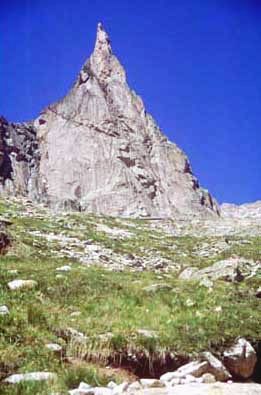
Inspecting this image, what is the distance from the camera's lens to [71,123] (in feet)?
406

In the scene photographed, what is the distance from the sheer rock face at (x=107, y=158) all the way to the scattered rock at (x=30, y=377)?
9226 cm

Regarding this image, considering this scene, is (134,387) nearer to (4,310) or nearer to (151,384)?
(151,384)

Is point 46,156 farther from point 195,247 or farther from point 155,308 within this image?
point 155,308

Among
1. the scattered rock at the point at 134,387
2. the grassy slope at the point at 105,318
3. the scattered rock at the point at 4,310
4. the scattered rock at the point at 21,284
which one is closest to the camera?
the scattered rock at the point at 134,387

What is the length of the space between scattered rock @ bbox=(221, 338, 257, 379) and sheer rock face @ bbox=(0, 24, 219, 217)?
89.1 metres

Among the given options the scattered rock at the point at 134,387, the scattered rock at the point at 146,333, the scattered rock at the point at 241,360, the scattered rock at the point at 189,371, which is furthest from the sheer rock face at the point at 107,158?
the scattered rock at the point at 134,387

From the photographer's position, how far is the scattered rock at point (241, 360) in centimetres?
1270

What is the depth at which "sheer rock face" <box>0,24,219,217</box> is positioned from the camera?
112 m

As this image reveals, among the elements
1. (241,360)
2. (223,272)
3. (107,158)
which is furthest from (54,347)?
(107,158)

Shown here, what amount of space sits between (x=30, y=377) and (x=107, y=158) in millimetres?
107600

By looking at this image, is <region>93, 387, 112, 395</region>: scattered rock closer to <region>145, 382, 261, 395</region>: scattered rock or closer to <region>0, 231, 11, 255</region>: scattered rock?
<region>145, 382, 261, 395</region>: scattered rock

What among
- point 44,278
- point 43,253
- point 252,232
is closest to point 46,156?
point 252,232

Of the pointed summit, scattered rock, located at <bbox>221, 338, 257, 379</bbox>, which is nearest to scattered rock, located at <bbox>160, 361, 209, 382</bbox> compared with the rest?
scattered rock, located at <bbox>221, 338, 257, 379</bbox>

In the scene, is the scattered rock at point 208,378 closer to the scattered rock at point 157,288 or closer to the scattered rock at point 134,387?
the scattered rock at point 134,387
